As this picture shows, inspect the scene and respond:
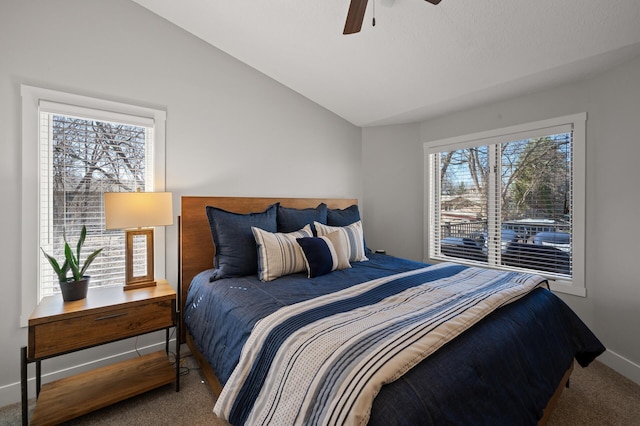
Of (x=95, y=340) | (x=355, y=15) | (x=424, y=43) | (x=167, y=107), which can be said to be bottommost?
(x=95, y=340)

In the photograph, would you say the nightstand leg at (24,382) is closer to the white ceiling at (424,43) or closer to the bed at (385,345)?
the bed at (385,345)

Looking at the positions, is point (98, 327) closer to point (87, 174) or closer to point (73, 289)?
point (73, 289)

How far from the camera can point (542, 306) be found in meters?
1.69

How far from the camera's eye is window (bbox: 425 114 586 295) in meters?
2.57

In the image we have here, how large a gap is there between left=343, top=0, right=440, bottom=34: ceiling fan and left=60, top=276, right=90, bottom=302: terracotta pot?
224 cm

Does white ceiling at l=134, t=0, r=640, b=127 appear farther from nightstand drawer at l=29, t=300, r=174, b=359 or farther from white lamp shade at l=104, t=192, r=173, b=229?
nightstand drawer at l=29, t=300, r=174, b=359

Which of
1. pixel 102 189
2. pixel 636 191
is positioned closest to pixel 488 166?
pixel 636 191

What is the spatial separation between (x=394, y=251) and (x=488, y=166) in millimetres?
1481

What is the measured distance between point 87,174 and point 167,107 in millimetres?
797

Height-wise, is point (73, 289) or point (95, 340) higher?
point (73, 289)

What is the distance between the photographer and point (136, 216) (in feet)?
6.54

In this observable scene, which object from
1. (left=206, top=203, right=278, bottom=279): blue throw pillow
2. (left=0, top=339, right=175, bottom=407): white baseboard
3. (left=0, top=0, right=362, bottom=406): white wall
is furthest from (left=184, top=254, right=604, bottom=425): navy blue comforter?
(left=0, top=0, right=362, bottom=406): white wall

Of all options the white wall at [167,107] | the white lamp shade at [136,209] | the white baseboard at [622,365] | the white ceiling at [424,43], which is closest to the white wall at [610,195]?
the white baseboard at [622,365]

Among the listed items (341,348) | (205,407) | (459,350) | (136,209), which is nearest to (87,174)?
(136,209)
